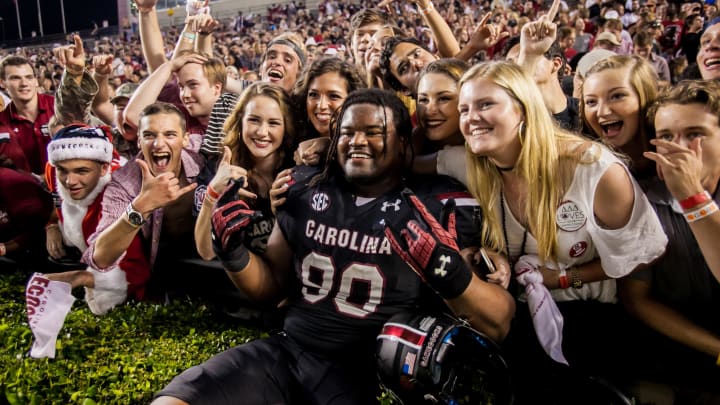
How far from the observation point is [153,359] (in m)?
2.67

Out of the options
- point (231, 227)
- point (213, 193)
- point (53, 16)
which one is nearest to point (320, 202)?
point (231, 227)

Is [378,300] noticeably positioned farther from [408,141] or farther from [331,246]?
[408,141]

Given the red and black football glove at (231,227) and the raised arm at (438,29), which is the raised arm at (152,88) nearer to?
the raised arm at (438,29)

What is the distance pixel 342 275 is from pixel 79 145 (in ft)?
6.74

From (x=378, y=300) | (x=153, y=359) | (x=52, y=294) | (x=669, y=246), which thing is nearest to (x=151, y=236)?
(x=52, y=294)

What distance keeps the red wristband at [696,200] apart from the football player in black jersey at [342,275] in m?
0.73

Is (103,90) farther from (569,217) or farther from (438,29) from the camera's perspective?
(569,217)

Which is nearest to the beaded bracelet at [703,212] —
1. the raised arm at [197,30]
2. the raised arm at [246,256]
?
the raised arm at [246,256]

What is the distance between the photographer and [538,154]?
2.17 m

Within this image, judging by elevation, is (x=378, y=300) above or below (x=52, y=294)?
above

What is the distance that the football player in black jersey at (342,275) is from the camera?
2.19 meters

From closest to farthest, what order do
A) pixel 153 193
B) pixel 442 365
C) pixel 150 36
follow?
pixel 442 365
pixel 153 193
pixel 150 36

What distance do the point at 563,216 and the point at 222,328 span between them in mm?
1973

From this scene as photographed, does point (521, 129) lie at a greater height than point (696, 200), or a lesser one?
greater
